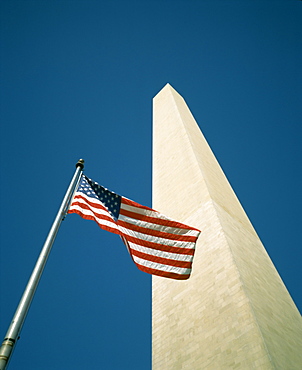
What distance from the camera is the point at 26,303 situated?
493 centimetres

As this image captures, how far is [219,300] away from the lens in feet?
27.6

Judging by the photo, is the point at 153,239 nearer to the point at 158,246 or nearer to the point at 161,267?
the point at 158,246

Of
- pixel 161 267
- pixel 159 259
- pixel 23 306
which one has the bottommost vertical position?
pixel 23 306

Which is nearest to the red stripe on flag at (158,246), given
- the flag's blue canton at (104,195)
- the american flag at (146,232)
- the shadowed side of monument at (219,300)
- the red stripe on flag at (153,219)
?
the american flag at (146,232)

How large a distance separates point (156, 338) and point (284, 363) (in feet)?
12.9

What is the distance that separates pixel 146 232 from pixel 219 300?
2840 millimetres

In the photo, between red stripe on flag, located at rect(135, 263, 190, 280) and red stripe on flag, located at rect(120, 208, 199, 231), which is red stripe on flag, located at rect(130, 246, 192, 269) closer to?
red stripe on flag, located at rect(135, 263, 190, 280)

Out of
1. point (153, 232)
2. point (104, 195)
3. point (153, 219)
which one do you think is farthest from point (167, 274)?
point (104, 195)

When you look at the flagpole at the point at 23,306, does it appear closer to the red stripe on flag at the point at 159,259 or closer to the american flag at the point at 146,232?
the american flag at the point at 146,232

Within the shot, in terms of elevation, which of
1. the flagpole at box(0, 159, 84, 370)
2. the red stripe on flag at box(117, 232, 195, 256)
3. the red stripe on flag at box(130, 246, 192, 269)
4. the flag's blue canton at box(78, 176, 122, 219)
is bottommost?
the flagpole at box(0, 159, 84, 370)

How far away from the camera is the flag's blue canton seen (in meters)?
7.40

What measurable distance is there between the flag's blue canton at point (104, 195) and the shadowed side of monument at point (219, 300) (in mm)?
3633

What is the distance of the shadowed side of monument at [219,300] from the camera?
716 centimetres

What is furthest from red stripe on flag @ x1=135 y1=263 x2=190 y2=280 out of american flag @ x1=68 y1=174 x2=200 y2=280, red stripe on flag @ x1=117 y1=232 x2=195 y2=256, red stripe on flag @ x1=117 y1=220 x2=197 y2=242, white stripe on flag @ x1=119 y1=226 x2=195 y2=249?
red stripe on flag @ x1=117 y1=220 x2=197 y2=242
